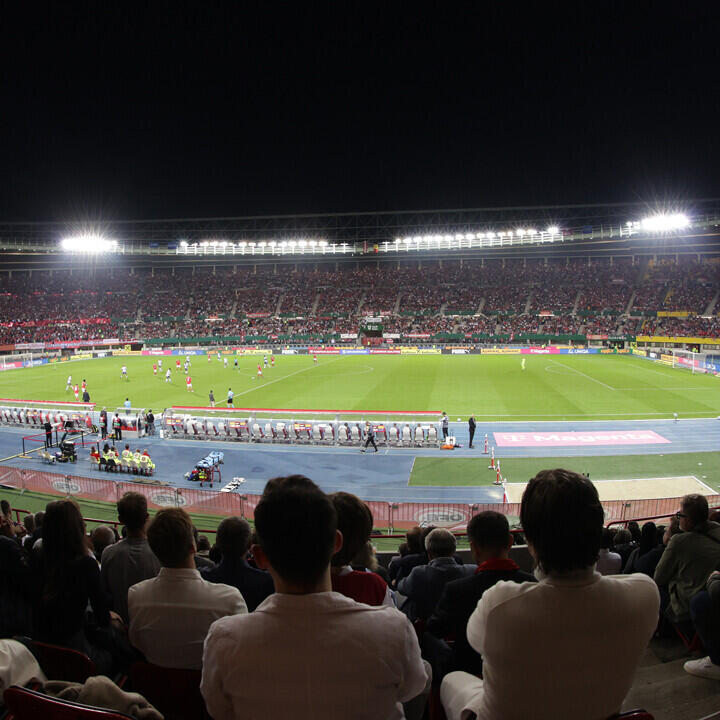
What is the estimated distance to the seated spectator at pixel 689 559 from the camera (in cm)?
489

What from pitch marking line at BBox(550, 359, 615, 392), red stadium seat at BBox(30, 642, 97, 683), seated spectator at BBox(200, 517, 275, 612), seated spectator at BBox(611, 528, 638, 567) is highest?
seated spectator at BBox(200, 517, 275, 612)

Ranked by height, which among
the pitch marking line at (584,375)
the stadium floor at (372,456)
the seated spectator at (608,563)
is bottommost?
the stadium floor at (372,456)

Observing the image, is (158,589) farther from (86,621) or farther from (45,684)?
(86,621)

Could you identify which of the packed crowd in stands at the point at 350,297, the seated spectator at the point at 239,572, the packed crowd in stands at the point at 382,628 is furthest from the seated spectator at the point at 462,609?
the packed crowd in stands at the point at 350,297

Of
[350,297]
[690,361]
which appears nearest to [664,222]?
[690,361]

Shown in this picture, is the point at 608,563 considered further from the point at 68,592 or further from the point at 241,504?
the point at 241,504

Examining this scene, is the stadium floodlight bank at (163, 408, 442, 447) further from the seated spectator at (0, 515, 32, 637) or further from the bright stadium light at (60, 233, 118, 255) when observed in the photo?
the bright stadium light at (60, 233, 118, 255)

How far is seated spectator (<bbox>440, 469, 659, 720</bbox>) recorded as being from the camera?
2.07 metres

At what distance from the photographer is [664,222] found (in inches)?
2771

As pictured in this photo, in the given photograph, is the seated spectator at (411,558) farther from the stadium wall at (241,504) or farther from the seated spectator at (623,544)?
the stadium wall at (241,504)

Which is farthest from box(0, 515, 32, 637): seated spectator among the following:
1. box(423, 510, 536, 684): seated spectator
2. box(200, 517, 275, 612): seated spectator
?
box(423, 510, 536, 684): seated spectator

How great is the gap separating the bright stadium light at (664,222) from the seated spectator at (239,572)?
80869mm

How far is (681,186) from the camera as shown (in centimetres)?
6488

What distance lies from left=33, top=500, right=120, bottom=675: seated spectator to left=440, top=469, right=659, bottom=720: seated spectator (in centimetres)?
315
